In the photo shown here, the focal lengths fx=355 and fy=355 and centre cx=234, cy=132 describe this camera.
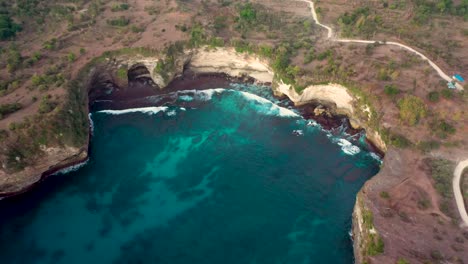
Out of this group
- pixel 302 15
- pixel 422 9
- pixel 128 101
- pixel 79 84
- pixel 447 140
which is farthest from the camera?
pixel 302 15

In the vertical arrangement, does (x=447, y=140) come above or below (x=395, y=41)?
below

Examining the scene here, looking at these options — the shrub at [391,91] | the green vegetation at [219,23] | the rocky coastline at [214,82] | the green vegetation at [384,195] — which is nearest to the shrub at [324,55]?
the rocky coastline at [214,82]

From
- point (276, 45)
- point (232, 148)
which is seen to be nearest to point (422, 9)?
point (276, 45)

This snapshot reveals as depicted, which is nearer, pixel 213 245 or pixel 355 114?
pixel 213 245

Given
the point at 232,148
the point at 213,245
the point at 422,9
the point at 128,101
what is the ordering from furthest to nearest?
the point at 422,9 → the point at 128,101 → the point at 232,148 → the point at 213,245

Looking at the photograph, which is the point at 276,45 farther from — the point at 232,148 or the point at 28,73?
the point at 28,73

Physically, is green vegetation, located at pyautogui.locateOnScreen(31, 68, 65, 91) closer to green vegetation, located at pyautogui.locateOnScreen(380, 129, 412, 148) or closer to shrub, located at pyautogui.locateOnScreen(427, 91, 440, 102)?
green vegetation, located at pyautogui.locateOnScreen(380, 129, 412, 148)

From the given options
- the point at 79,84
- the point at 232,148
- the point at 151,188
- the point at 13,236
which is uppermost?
the point at 79,84
